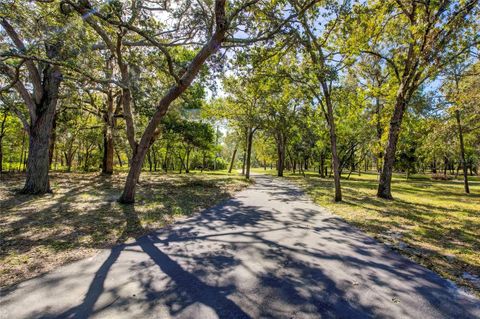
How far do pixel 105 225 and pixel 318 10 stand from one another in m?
9.86

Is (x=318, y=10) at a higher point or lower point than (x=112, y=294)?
higher

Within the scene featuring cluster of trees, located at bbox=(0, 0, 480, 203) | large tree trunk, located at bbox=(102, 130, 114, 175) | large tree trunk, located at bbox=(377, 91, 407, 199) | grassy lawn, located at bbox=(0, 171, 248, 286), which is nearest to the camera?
grassy lawn, located at bbox=(0, 171, 248, 286)

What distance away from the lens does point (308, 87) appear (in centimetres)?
1083

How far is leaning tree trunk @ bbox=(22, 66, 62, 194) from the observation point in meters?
9.36

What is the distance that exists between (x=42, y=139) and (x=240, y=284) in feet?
34.1

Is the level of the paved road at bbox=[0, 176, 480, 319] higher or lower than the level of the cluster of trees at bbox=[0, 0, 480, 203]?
lower

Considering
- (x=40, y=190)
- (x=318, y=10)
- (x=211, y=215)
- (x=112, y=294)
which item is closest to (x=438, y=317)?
(x=112, y=294)

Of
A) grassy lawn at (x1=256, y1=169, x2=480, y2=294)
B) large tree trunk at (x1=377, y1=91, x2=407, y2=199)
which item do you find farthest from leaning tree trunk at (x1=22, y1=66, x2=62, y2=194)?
large tree trunk at (x1=377, y1=91, x2=407, y2=199)

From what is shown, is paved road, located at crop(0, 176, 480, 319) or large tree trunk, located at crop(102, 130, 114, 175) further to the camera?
large tree trunk, located at crop(102, 130, 114, 175)

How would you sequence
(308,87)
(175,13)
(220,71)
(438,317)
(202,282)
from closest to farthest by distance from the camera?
(438,317) → (202,282) → (175,13) → (220,71) → (308,87)

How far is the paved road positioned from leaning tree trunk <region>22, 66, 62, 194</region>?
7340mm

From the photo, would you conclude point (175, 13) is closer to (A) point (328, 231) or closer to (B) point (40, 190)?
→ (B) point (40, 190)

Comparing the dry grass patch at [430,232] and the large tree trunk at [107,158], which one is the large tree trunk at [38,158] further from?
the dry grass patch at [430,232]

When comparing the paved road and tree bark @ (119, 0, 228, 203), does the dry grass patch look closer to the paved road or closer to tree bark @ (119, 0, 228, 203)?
the paved road
